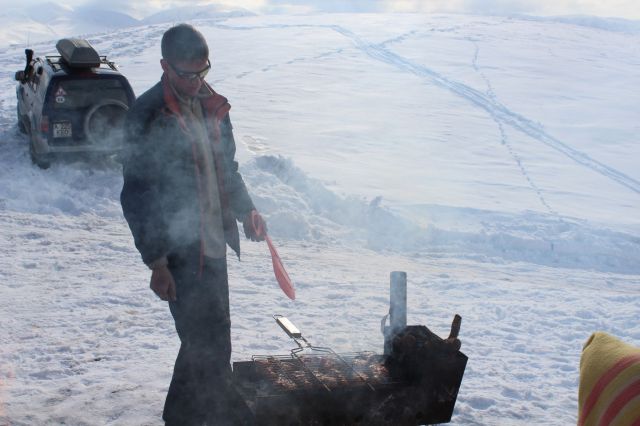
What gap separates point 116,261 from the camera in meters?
7.49

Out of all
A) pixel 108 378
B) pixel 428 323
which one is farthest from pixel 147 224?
pixel 428 323

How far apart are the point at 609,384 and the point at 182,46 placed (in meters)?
3.00

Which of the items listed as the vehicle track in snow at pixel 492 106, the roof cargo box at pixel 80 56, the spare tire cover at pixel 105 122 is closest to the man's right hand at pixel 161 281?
the spare tire cover at pixel 105 122

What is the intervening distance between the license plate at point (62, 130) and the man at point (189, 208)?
6834 millimetres

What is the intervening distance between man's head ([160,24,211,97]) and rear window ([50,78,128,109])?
274 inches

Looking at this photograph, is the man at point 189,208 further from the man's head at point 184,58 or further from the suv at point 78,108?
the suv at point 78,108

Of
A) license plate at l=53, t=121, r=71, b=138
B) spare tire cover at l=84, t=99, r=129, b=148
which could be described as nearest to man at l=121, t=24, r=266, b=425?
spare tire cover at l=84, t=99, r=129, b=148

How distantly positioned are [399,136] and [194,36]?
1143cm

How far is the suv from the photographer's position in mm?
10094

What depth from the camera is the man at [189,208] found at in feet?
12.1

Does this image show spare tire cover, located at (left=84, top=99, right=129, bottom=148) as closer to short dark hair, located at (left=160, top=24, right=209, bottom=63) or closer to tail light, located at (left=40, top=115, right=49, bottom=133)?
tail light, located at (left=40, top=115, right=49, bottom=133)

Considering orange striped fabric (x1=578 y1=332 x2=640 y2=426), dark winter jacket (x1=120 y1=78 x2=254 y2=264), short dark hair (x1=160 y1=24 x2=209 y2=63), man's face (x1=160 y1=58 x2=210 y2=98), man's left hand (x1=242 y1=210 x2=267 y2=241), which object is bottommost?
man's left hand (x1=242 y1=210 x2=267 y2=241)

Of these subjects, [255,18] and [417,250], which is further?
[255,18]

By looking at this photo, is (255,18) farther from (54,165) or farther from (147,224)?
(147,224)
